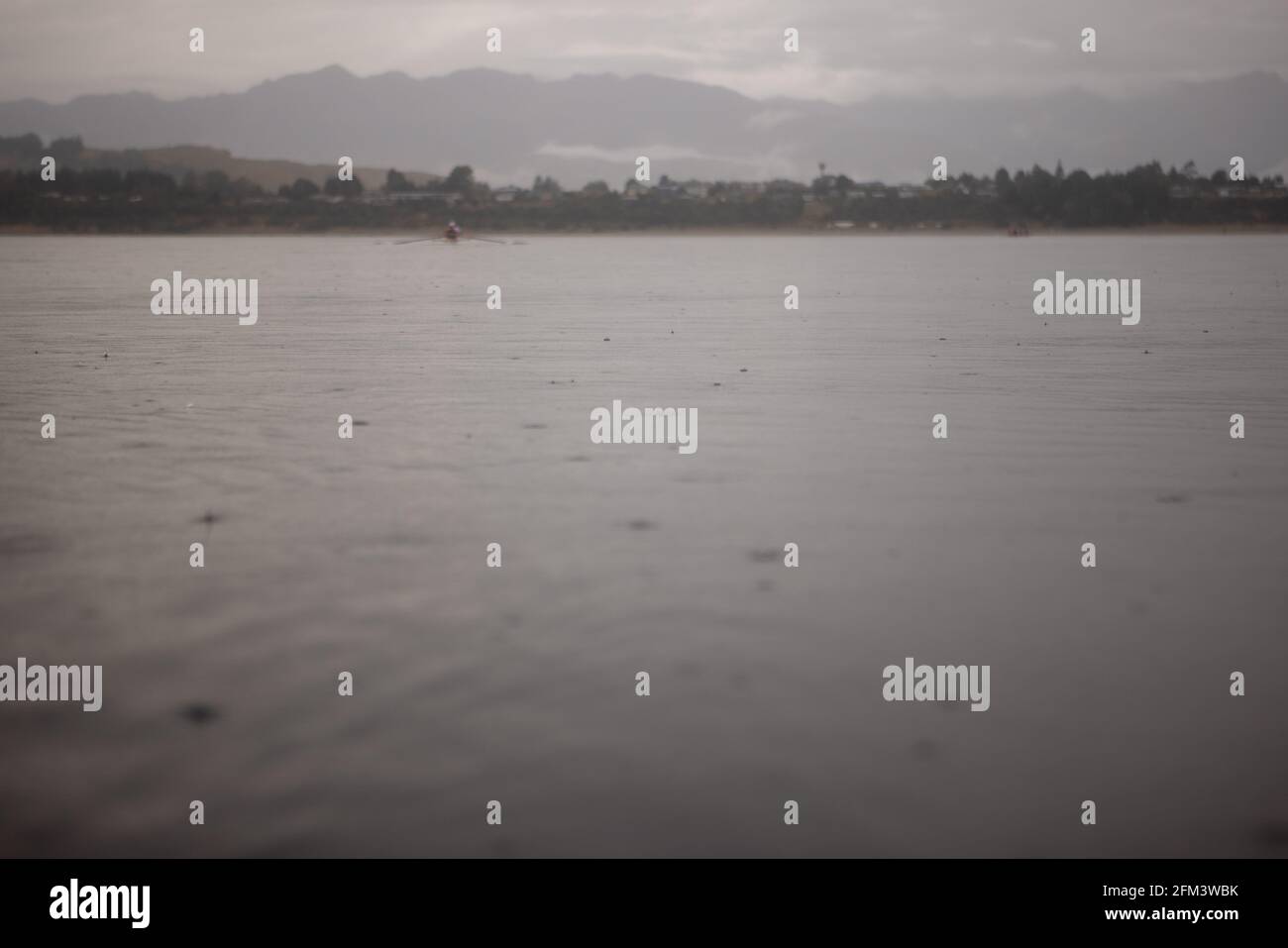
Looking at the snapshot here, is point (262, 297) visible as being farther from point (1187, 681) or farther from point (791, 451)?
point (1187, 681)

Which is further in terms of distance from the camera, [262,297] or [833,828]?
[262,297]

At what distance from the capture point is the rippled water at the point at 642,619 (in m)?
5.34

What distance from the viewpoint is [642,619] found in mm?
7586

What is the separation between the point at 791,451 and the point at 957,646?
6.01 m

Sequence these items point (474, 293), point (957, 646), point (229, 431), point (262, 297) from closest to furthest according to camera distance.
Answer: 1. point (957, 646)
2. point (229, 431)
3. point (262, 297)
4. point (474, 293)

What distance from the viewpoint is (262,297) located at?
42.5m

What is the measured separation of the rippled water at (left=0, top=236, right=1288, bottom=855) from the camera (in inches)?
210

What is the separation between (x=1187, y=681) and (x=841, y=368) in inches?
566

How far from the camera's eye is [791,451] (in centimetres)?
1300
